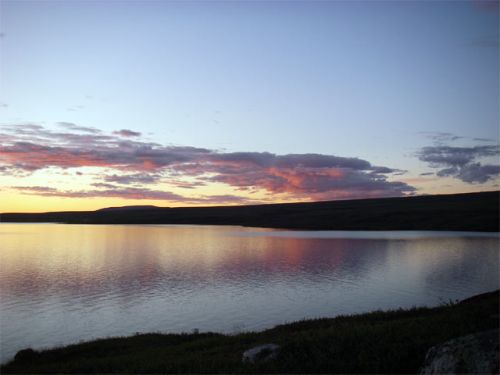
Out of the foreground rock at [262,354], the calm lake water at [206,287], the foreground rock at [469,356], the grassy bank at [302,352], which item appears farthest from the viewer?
the calm lake water at [206,287]

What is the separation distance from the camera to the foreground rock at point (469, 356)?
11.9 metres

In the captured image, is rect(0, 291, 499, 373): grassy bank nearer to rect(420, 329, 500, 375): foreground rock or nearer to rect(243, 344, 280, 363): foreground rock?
rect(243, 344, 280, 363): foreground rock

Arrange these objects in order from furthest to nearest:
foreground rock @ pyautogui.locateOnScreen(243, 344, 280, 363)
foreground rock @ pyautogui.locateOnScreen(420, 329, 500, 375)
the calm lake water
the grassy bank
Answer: the calm lake water
foreground rock @ pyautogui.locateOnScreen(243, 344, 280, 363)
the grassy bank
foreground rock @ pyautogui.locateOnScreen(420, 329, 500, 375)

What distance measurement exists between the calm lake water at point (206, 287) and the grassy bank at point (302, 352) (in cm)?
610

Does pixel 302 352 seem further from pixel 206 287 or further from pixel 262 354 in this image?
pixel 206 287

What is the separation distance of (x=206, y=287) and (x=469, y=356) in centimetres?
3886

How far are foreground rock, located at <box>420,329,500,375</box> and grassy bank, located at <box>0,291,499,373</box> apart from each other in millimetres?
2098

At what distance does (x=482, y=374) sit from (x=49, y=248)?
94947 mm

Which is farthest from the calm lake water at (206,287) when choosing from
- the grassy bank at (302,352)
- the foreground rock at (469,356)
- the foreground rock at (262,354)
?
the foreground rock at (469,356)

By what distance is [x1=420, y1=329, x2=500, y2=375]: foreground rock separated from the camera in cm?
1188

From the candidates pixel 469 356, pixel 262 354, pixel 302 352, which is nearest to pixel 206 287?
pixel 262 354

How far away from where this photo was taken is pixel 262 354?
17359mm

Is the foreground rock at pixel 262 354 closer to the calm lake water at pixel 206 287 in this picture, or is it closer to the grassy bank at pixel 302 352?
the grassy bank at pixel 302 352

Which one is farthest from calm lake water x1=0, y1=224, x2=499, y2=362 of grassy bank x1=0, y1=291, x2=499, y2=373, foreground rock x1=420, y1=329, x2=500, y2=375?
foreground rock x1=420, y1=329, x2=500, y2=375
